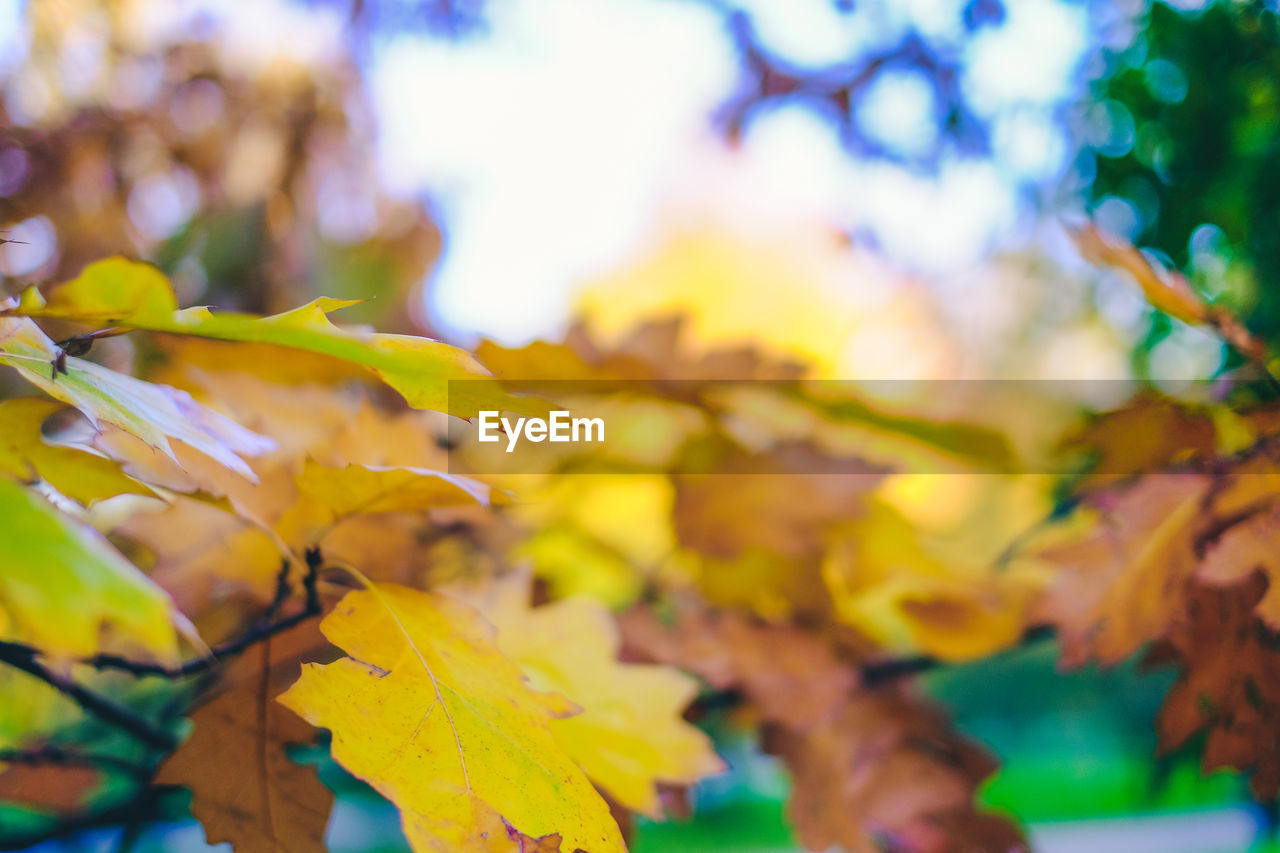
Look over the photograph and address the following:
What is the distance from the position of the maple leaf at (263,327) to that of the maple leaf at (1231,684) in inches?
14.8

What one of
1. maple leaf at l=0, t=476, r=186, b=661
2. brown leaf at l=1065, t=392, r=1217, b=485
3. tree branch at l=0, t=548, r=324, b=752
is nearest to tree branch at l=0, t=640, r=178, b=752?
tree branch at l=0, t=548, r=324, b=752

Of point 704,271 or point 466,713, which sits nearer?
point 466,713

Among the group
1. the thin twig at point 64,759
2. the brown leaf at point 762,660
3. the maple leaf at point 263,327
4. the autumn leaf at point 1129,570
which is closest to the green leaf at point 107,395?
the maple leaf at point 263,327

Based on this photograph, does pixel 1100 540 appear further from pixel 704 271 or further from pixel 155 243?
pixel 704 271

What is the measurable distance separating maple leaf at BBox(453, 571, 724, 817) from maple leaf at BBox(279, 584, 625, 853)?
0.07m

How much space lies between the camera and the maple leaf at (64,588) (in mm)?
144

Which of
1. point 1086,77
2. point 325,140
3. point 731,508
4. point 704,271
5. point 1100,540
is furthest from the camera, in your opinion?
point 704,271

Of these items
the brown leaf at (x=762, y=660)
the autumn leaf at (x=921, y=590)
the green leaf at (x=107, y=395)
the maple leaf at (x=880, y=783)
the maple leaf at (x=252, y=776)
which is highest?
the green leaf at (x=107, y=395)

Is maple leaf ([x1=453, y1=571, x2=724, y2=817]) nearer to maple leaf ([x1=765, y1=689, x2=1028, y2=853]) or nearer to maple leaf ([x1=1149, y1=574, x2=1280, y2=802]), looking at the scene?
maple leaf ([x1=765, y1=689, x2=1028, y2=853])

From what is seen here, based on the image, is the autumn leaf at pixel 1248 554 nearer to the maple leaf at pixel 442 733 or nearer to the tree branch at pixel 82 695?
the maple leaf at pixel 442 733

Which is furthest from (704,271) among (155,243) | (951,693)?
(155,243)

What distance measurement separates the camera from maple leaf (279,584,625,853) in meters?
0.23

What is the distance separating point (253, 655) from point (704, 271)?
3.02 metres

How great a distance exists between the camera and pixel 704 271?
10.4 ft
